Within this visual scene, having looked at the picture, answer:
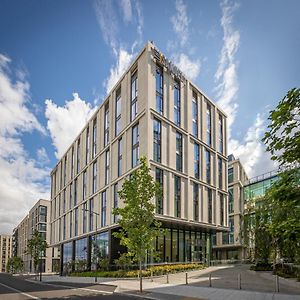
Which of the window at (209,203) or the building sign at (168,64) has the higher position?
the building sign at (168,64)

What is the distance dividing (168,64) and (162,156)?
13192mm

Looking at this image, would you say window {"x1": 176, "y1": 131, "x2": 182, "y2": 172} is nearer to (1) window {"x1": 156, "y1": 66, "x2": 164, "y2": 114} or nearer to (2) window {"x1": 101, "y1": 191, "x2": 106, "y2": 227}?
(1) window {"x1": 156, "y1": 66, "x2": 164, "y2": 114}

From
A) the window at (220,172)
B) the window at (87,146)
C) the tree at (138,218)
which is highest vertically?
the window at (87,146)

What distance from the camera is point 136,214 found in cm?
2603

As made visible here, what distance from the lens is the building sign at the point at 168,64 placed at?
4884 cm

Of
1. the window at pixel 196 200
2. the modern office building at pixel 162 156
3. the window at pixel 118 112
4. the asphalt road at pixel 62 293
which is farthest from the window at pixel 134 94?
the asphalt road at pixel 62 293

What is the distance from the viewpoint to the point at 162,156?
47.5 metres

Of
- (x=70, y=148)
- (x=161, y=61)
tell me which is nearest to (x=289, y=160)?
(x=161, y=61)

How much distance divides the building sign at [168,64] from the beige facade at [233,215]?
127ft

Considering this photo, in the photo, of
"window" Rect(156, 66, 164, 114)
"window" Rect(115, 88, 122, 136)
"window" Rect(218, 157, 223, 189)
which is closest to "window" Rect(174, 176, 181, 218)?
"window" Rect(156, 66, 164, 114)

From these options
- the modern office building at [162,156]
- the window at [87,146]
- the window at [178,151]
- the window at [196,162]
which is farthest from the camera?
the window at [87,146]

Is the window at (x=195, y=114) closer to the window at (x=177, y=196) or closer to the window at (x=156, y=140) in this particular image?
the window at (x=177, y=196)

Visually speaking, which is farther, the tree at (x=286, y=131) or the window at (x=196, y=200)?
the window at (x=196, y=200)

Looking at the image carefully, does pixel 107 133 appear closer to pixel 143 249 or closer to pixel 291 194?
pixel 143 249
